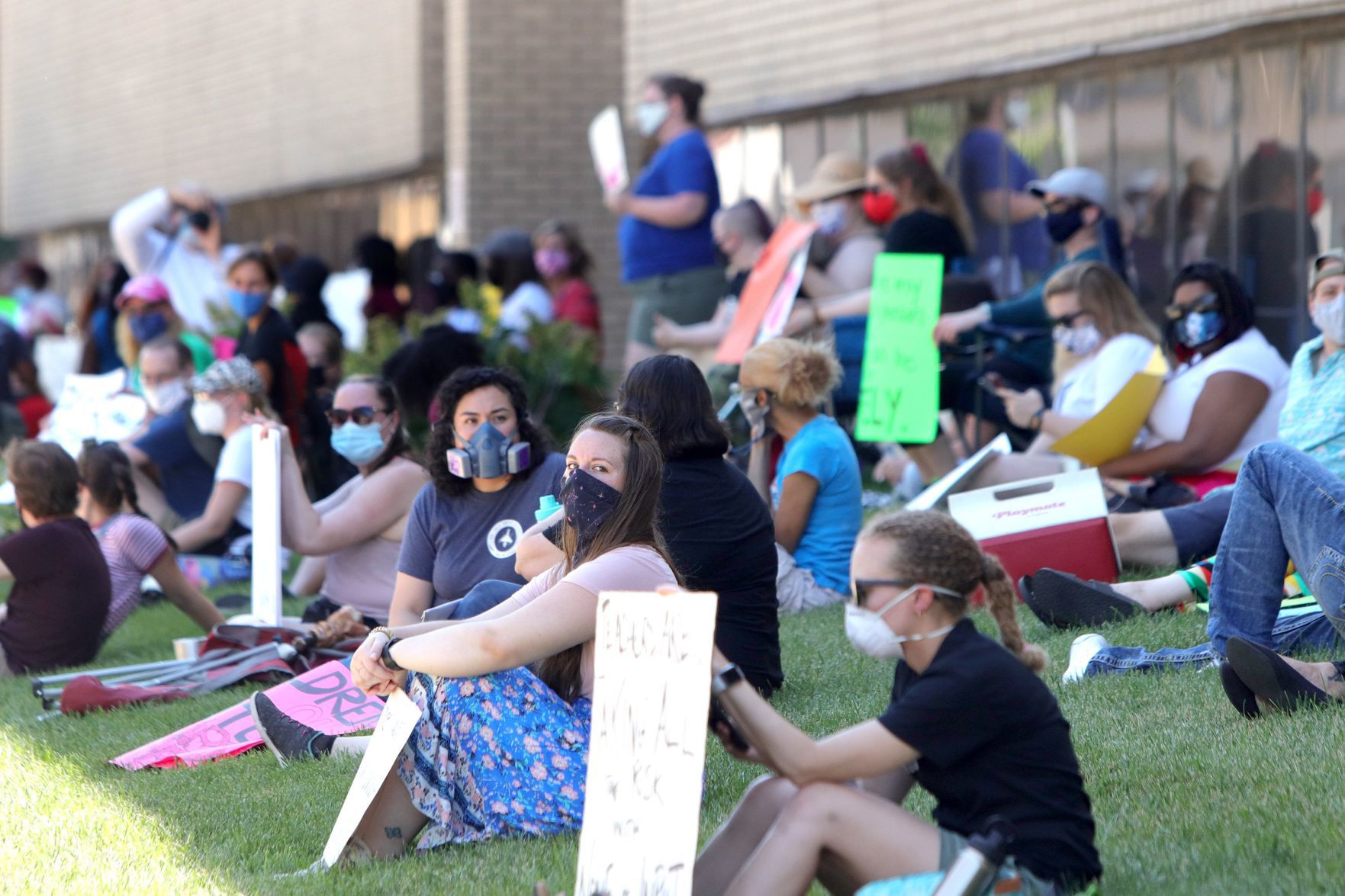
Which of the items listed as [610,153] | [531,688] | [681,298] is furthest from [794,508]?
[610,153]

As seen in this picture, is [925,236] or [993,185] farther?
[993,185]

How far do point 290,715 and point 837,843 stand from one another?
2931mm

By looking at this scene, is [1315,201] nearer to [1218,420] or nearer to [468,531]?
[1218,420]

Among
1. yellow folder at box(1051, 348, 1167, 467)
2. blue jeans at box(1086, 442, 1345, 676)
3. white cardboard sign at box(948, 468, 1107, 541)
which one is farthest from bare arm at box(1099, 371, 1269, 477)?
blue jeans at box(1086, 442, 1345, 676)

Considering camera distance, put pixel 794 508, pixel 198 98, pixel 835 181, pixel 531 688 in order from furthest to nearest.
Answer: pixel 198 98 < pixel 835 181 < pixel 794 508 < pixel 531 688

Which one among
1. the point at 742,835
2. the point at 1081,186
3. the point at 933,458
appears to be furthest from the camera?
the point at 933,458

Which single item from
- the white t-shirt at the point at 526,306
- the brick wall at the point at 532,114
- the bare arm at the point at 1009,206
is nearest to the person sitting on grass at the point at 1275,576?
the bare arm at the point at 1009,206

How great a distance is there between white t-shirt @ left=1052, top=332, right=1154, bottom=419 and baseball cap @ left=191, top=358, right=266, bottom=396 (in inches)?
172

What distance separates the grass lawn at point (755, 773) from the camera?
4094 millimetres

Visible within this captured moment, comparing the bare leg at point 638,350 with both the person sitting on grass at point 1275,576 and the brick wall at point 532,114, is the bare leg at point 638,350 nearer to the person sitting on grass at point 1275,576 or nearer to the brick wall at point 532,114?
the person sitting on grass at point 1275,576

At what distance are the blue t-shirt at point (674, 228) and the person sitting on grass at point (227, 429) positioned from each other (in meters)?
2.81

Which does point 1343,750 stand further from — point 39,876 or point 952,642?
point 39,876

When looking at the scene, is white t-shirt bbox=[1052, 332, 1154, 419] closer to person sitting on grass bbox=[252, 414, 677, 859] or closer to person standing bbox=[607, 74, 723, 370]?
person standing bbox=[607, 74, 723, 370]

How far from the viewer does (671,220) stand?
11.2 meters
